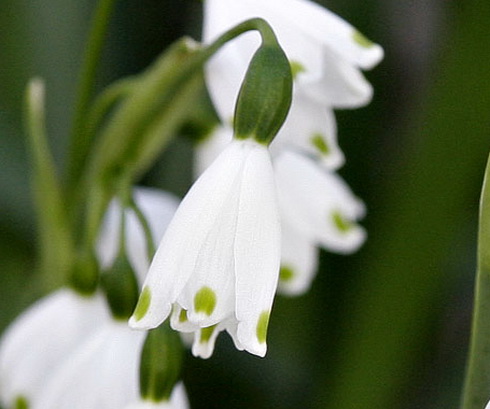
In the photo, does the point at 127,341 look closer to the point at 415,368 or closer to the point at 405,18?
the point at 415,368

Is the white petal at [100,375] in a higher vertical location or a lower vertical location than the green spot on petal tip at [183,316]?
lower

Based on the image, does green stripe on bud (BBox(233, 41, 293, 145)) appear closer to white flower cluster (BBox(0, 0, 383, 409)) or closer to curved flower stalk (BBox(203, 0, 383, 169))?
white flower cluster (BBox(0, 0, 383, 409))

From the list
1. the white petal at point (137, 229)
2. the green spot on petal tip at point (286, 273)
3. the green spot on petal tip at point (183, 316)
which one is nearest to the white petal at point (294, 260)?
the green spot on petal tip at point (286, 273)

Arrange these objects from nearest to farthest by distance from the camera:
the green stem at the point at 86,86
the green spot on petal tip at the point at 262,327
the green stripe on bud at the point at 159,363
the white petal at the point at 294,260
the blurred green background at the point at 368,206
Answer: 1. the green spot on petal tip at the point at 262,327
2. the green stripe on bud at the point at 159,363
3. the green stem at the point at 86,86
4. the white petal at the point at 294,260
5. the blurred green background at the point at 368,206

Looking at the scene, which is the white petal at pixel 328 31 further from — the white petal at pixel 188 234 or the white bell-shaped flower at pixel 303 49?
the white petal at pixel 188 234

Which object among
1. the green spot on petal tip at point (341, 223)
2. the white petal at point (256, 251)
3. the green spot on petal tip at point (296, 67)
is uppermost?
the green spot on petal tip at point (296, 67)
